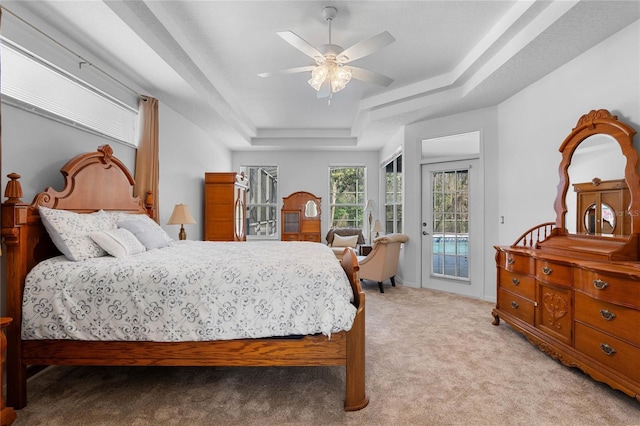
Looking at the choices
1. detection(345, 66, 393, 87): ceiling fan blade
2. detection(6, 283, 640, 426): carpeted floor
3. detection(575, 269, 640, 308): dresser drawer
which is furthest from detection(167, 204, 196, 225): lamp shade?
detection(575, 269, 640, 308): dresser drawer

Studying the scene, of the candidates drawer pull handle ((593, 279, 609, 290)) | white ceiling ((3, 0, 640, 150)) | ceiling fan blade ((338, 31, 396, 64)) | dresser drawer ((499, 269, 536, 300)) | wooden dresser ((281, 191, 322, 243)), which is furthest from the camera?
wooden dresser ((281, 191, 322, 243))

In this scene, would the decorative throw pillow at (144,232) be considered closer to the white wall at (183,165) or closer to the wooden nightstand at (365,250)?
the white wall at (183,165)

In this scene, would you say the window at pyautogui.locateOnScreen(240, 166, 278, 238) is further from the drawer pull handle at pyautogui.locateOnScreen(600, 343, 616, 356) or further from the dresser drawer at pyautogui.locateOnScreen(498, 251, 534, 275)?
the drawer pull handle at pyautogui.locateOnScreen(600, 343, 616, 356)

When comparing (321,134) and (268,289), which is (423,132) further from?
(268,289)

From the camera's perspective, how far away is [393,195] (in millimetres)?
6191

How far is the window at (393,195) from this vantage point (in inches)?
232

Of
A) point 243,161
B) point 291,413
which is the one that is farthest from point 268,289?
point 243,161

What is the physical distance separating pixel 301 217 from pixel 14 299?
5037 mm

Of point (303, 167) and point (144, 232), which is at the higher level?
point (303, 167)

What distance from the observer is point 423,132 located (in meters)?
4.94

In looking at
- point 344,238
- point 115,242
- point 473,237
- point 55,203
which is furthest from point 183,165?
point 473,237

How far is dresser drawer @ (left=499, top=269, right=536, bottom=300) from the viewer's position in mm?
2800

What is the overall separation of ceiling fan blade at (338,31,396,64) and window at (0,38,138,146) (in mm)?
2244

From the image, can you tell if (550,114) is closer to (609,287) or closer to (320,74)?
(609,287)
